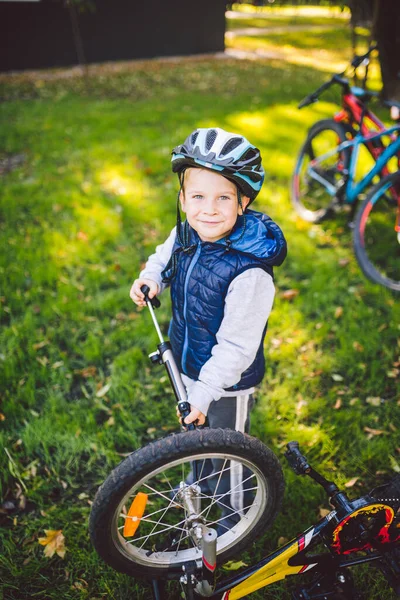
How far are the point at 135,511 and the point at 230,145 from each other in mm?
1435

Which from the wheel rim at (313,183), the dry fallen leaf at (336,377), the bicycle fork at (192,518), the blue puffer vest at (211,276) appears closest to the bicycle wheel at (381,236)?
the wheel rim at (313,183)

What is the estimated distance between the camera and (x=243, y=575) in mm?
1735

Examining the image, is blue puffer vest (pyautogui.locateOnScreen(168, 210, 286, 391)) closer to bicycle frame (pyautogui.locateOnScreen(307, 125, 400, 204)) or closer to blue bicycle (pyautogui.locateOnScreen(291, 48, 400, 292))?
blue bicycle (pyautogui.locateOnScreen(291, 48, 400, 292))

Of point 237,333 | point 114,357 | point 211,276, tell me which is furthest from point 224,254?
point 114,357

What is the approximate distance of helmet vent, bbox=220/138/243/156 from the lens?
62.6 inches

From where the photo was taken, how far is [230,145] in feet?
5.29

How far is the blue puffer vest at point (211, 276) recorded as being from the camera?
166 centimetres

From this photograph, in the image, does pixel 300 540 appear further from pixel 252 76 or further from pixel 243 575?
pixel 252 76

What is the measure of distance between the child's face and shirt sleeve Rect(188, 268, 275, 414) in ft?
0.72

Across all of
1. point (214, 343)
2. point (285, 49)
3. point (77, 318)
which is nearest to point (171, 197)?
point (77, 318)

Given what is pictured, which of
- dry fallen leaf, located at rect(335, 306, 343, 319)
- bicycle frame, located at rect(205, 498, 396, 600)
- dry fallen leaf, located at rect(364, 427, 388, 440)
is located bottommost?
dry fallen leaf, located at rect(364, 427, 388, 440)

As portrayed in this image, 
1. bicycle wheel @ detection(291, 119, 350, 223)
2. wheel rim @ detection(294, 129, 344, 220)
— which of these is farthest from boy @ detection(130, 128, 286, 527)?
wheel rim @ detection(294, 129, 344, 220)

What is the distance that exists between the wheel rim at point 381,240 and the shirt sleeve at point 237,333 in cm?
234

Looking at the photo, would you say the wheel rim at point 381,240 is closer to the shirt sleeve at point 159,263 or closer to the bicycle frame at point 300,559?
the shirt sleeve at point 159,263
